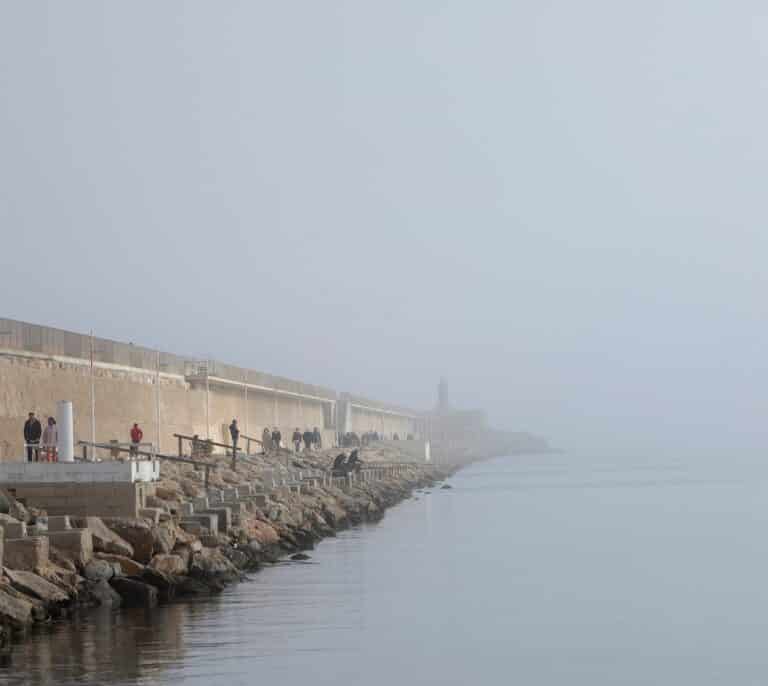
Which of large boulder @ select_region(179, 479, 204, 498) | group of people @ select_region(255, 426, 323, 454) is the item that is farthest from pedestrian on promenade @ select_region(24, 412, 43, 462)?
group of people @ select_region(255, 426, 323, 454)

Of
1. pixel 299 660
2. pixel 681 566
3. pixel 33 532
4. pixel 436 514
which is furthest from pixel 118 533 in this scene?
pixel 436 514

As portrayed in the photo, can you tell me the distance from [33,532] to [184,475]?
37.2ft

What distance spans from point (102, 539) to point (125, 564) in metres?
0.47

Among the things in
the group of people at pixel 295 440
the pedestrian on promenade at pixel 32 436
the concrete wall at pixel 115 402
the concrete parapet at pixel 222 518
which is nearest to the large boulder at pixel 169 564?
the concrete parapet at pixel 222 518

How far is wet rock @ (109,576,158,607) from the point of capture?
19.7 metres

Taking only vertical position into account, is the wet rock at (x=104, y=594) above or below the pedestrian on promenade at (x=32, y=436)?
below

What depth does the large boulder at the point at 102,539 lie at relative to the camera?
20234 millimetres

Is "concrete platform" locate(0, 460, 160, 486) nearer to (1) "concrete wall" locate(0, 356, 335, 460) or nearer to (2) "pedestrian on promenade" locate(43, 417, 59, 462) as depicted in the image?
(2) "pedestrian on promenade" locate(43, 417, 59, 462)

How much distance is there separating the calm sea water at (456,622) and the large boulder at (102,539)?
1.29m

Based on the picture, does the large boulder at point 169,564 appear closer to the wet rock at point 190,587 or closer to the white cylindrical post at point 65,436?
the wet rock at point 190,587

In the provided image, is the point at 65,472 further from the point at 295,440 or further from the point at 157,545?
the point at 295,440

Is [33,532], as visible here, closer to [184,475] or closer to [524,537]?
[184,475]

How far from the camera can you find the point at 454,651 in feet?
59.1

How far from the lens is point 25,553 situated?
18312 mm
